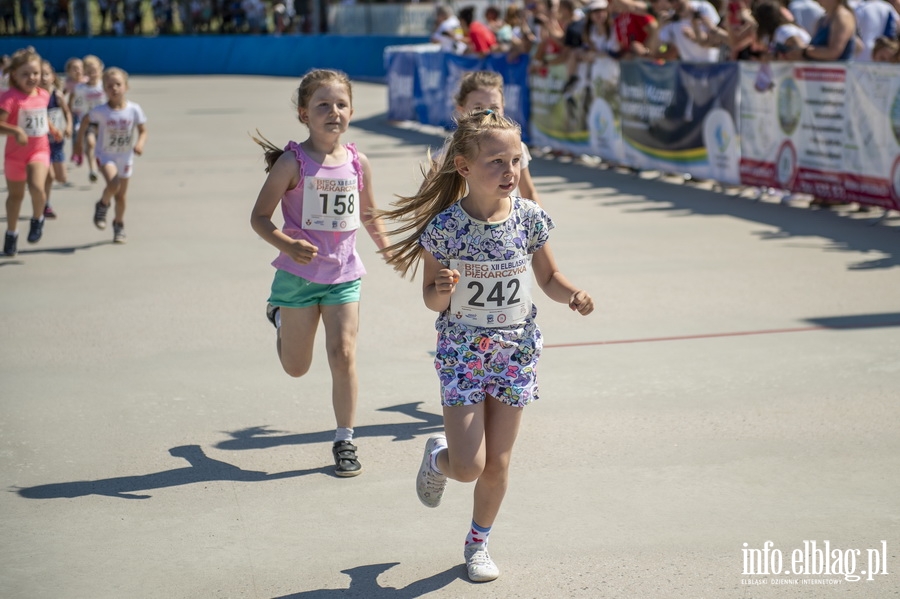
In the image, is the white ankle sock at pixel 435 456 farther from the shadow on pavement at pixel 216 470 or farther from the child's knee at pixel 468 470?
the shadow on pavement at pixel 216 470

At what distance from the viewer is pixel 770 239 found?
11.2 m

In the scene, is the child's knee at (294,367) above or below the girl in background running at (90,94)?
below

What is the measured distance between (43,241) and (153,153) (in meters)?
7.99

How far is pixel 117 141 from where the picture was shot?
11.6m

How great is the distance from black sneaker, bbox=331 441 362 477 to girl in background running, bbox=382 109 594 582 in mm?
1113

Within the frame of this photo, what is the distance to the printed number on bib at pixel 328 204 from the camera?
575 centimetres

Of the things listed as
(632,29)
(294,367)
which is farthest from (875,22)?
(294,367)

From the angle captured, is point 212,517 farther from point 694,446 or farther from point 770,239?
point 770,239

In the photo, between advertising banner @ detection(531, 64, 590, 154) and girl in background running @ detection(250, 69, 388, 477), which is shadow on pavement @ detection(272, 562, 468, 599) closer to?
girl in background running @ detection(250, 69, 388, 477)

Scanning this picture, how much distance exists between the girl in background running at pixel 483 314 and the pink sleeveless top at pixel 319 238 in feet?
4.23

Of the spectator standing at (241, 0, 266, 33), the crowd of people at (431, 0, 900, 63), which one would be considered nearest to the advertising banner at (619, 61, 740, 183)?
the crowd of people at (431, 0, 900, 63)

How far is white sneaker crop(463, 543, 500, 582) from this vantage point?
14.3ft

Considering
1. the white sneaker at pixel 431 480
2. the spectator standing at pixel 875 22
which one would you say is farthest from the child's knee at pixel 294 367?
the spectator standing at pixel 875 22

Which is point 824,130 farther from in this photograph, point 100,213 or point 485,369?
point 485,369
